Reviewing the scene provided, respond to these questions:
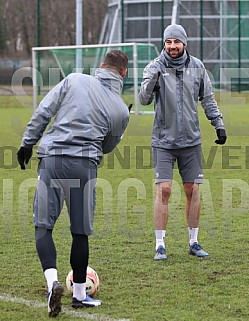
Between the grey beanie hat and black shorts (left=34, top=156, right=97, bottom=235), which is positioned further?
the grey beanie hat

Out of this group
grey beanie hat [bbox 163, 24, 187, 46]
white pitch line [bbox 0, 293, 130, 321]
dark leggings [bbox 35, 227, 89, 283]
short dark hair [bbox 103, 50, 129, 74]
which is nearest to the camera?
white pitch line [bbox 0, 293, 130, 321]

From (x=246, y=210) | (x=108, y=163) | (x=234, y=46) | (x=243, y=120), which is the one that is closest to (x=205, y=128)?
(x=243, y=120)

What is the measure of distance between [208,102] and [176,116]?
34 centimetres

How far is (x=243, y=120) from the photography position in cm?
2361

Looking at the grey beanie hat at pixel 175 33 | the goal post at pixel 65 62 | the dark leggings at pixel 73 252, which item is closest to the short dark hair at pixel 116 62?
the dark leggings at pixel 73 252

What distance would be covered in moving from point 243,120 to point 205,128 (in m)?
2.77

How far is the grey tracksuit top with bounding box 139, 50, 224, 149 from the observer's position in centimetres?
726

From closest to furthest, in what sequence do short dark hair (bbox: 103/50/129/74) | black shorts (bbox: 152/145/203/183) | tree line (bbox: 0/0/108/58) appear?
short dark hair (bbox: 103/50/129/74)
black shorts (bbox: 152/145/203/183)
tree line (bbox: 0/0/108/58)

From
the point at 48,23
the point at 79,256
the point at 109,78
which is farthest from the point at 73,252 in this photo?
the point at 48,23

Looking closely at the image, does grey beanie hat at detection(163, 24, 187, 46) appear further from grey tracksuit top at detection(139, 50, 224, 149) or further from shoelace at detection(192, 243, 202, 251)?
shoelace at detection(192, 243, 202, 251)

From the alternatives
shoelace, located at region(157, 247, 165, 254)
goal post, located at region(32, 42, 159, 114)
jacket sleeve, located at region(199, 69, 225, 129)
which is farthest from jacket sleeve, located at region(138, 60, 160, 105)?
goal post, located at region(32, 42, 159, 114)

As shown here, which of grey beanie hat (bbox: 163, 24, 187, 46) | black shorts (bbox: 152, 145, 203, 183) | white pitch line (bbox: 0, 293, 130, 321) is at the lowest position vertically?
white pitch line (bbox: 0, 293, 130, 321)

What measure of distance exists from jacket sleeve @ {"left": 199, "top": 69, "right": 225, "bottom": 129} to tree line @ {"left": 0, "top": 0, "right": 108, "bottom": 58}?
4004 cm

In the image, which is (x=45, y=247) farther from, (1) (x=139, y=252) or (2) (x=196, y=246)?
(2) (x=196, y=246)
